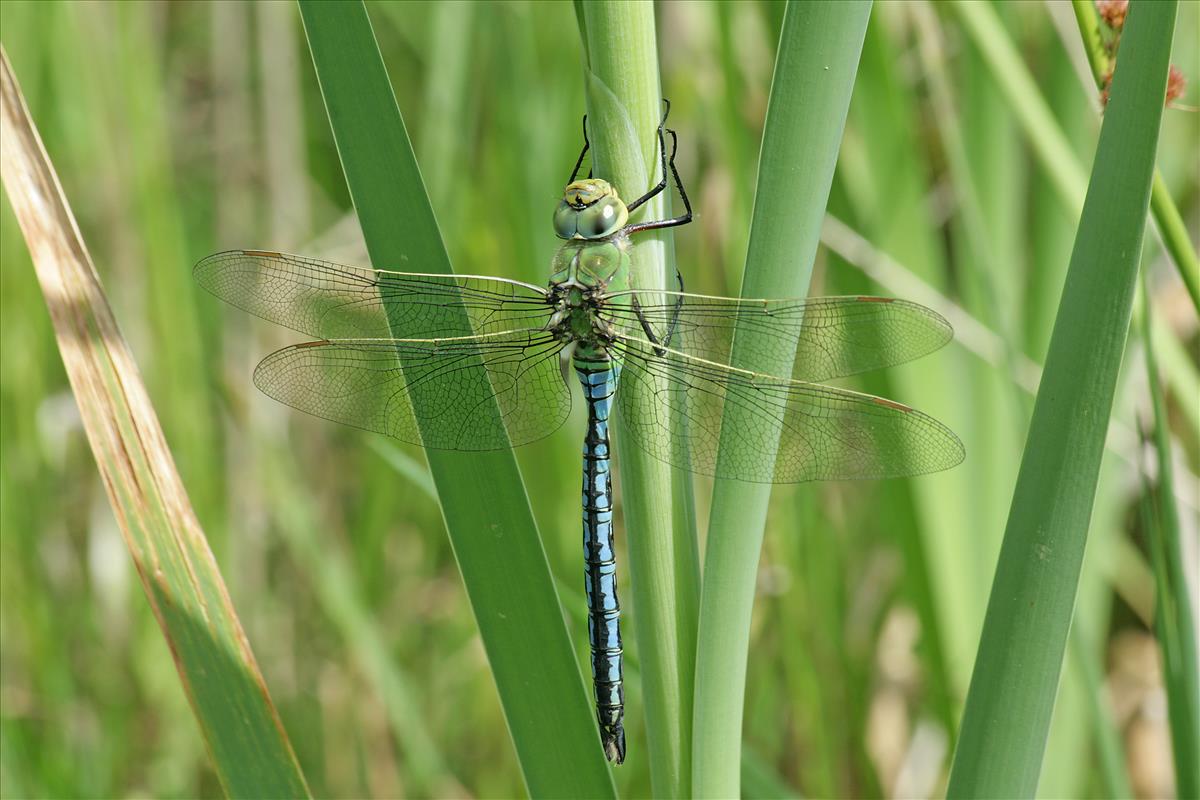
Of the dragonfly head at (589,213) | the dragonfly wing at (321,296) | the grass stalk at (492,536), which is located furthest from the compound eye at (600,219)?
the grass stalk at (492,536)

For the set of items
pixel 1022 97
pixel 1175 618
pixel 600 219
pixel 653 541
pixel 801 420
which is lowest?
pixel 1175 618

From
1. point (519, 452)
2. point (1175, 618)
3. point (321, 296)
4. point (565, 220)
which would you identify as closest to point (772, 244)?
point (565, 220)

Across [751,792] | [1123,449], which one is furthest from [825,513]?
[751,792]

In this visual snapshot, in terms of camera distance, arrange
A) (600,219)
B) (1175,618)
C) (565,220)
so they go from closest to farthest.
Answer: (1175,618) < (600,219) < (565,220)

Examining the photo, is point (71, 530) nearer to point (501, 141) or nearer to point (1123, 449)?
point (501, 141)

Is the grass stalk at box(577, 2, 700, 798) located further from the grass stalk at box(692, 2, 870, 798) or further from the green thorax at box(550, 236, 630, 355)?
the green thorax at box(550, 236, 630, 355)

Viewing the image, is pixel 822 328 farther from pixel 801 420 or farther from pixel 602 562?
pixel 602 562
